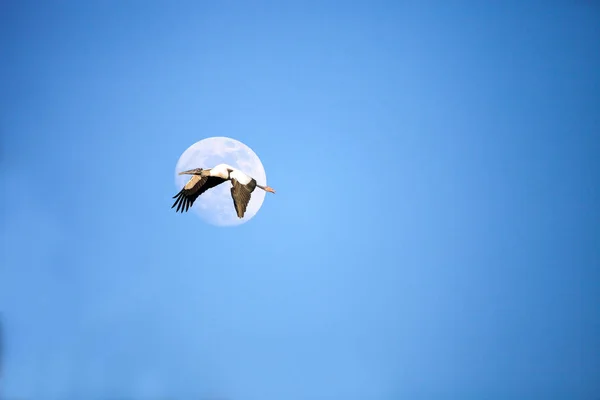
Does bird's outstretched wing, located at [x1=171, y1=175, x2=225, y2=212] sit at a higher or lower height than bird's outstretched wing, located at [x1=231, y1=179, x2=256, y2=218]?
higher

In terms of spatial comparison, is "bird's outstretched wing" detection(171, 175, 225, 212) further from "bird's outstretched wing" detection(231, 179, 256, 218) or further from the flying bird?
"bird's outstretched wing" detection(231, 179, 256, 218)

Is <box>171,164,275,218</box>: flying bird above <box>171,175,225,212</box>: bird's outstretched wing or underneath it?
underneath

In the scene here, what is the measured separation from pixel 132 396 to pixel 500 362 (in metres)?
3.48

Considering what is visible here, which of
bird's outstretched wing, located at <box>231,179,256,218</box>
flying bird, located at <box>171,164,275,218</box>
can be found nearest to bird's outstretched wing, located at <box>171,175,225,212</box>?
flying bird, located at <box>171,164,275,218</box>

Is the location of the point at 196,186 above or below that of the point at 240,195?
above

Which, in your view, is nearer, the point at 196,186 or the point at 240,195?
the point at 240,195

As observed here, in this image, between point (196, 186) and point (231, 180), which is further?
point (196, 186)

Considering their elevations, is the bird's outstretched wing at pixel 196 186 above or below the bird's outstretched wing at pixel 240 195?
above

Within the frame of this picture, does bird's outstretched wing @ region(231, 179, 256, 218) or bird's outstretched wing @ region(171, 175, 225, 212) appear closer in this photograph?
bird's outstretched wing @ region(231, 179, 256, 218)

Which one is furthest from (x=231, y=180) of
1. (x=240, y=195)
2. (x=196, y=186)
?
(x=196, y=186)

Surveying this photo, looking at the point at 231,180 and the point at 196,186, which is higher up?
the point at 196,186

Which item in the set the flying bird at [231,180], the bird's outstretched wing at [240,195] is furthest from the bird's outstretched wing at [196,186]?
the bird's outstretched wing at [240,195]

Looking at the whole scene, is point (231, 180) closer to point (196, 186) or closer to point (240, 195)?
point (240, 195)

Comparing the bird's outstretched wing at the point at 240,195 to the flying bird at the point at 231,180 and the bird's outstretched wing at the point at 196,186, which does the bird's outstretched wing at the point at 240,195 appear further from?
the bird's outstretched wing at the point at 196,186
